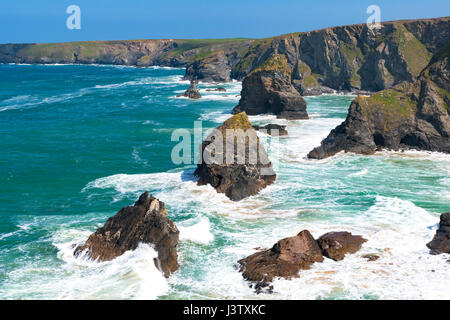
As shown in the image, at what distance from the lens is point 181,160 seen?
52281 millimetres

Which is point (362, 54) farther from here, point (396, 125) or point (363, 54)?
point (396, 125)

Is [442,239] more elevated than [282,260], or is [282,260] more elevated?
[442,239]

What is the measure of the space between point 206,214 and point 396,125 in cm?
2804

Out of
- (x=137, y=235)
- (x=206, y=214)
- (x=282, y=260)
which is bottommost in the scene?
(x=206, y=214)

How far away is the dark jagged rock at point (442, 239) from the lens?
83.5 feet

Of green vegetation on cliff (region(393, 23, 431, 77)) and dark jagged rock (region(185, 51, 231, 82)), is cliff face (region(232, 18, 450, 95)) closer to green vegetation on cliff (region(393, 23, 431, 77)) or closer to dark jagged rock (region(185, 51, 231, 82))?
green vegetation on cliff (region(393, 23, 431, 77))

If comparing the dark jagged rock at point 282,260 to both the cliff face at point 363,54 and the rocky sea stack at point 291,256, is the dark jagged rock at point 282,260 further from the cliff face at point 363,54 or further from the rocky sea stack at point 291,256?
the cliff face at point 363,54

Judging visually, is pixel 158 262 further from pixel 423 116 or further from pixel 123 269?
pixel 423 116

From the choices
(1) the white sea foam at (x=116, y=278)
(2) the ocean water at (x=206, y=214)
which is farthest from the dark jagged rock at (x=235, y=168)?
(1) the white sea foam at (x=116, y=278)

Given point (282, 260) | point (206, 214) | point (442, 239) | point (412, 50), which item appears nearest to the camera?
point (282, 260)

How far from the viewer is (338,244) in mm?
→ 26000

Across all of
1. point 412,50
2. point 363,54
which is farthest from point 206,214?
point 363,54
